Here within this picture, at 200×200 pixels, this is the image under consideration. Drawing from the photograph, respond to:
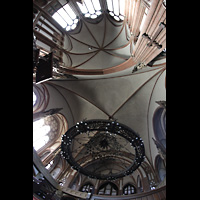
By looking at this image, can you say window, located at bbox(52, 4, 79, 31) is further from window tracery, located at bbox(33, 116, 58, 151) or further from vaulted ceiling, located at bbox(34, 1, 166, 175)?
window tracery, located at bbox(33, 116, 58, 151)

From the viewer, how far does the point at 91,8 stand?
1422 centimetres

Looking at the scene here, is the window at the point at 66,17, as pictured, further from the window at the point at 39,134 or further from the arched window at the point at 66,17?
the window at the point at 39,134

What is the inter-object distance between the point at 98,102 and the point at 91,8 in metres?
8.60

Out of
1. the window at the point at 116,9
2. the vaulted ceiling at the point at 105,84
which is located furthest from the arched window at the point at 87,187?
the window at the point at 116,9

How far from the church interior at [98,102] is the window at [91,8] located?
2 cm

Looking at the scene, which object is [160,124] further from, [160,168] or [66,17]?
[66,17]


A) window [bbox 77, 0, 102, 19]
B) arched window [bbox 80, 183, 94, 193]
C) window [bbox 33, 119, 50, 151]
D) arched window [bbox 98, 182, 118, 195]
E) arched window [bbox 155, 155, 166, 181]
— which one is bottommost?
arched window [bbox 98, 182, 118, 195]

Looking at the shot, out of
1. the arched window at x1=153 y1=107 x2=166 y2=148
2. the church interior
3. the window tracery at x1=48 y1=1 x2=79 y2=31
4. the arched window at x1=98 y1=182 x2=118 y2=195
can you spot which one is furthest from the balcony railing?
the window tracery at x1=48 y1=1 x2=79 y2=31

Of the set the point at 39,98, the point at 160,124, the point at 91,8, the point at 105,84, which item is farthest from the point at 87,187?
the point at 91,8

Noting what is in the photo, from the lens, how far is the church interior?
9.41 meters

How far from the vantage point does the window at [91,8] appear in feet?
44.0
